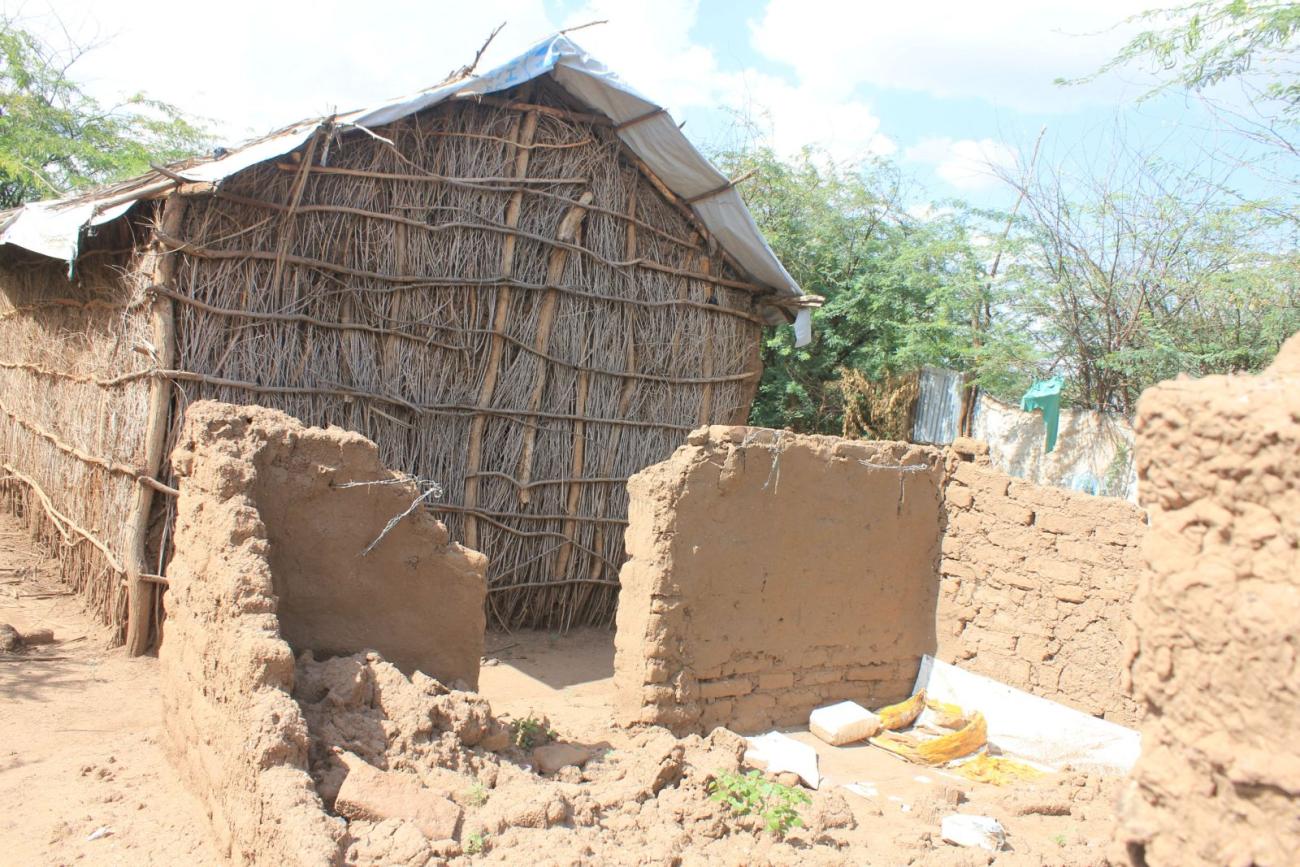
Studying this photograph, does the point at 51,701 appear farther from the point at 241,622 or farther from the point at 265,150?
the point at 265,150

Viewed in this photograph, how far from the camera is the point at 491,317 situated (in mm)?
7395

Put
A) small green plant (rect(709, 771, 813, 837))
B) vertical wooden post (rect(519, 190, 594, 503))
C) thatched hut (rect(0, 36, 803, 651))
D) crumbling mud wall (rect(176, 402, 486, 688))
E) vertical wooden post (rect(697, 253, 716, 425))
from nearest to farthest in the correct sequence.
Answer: small green plant (rect(709, 771, 813, 837))
crumbling mud wall (rect(176, 402, 486, 688))
thatched hut (rect(0, 36, 803, 651))
vertical wooden post (rect(519, 190, 594, 503))
vertical wooden post (rect(697, 253, 716, 425))

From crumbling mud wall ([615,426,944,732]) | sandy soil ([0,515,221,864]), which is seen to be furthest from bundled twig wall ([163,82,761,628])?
crumbling mud wall ([615,426,944,732])

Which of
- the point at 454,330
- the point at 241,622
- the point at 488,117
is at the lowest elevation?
the point at 241,622

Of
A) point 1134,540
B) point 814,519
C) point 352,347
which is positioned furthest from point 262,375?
point 1134,540

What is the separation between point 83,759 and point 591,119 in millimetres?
5843

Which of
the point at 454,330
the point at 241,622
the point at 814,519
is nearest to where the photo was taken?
the point at 241,622

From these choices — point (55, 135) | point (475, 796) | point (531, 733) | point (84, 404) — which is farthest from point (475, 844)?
point (55, 135)

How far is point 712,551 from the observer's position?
561 cm

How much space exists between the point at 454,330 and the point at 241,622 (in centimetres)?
397

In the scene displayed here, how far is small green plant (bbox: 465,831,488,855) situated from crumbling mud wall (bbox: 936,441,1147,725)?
381cm

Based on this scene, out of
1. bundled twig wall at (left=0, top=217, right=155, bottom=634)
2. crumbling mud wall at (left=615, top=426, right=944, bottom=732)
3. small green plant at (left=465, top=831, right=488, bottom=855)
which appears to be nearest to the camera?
small green plant at (left=465, top=831, right=488, bottom=855)

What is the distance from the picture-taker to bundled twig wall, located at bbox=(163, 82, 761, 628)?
639 centimetres

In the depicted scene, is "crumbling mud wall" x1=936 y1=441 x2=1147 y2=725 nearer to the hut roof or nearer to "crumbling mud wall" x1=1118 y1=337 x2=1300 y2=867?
the hut roof
